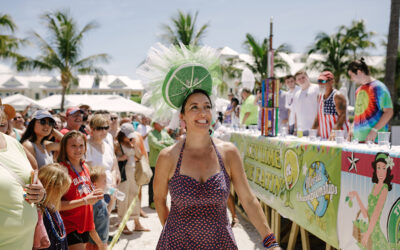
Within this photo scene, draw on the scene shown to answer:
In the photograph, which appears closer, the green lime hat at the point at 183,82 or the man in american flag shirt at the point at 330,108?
the green lime hat at the point at 183,82

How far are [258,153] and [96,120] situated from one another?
282cm

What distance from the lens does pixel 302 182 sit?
3994mm

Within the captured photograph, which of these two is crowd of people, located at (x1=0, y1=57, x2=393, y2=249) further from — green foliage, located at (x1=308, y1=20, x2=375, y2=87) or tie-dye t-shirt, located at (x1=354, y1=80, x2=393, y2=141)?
green foliage, located at (x1=308, y1=20, x2=375, y2=87)

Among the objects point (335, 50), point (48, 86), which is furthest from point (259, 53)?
point (48, 86)

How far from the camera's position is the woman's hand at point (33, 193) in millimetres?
2182

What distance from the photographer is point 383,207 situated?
2.63 m

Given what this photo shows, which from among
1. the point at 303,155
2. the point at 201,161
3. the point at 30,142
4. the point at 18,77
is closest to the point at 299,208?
the point at 303,155

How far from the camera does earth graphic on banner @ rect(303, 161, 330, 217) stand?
3.50 metres

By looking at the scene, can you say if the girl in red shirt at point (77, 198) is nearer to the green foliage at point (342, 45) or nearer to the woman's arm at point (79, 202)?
the woman's arm at point (79, 202)

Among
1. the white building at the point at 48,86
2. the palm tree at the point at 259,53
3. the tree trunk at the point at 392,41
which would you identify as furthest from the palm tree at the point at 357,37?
the white building at the point at 48,86

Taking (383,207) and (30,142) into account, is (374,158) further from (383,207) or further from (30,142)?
(30,142)

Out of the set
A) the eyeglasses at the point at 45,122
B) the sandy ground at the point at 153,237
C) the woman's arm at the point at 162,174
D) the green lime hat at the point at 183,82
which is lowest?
the sandy ground at the point at 153,237

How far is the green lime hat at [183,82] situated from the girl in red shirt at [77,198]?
1.47 meters

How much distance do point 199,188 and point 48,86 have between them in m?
56.6
